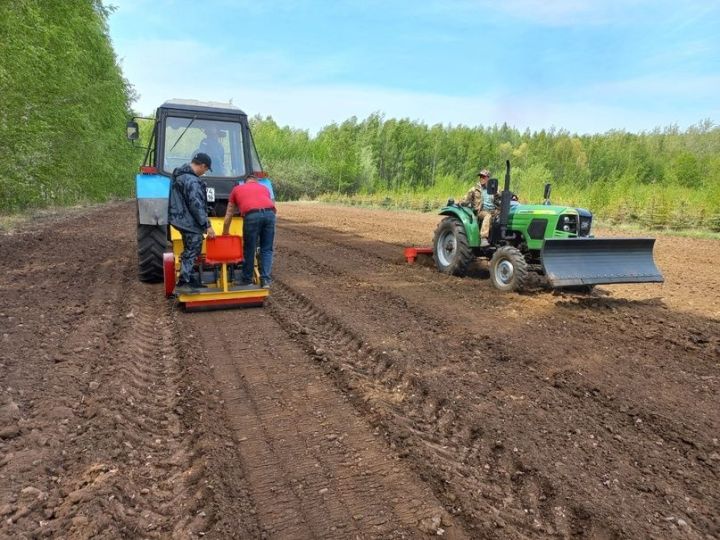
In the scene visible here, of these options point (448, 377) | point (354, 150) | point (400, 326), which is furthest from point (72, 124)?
point (354, 150)

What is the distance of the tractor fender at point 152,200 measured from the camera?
238 inches

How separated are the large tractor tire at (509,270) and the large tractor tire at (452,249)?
2.58ft

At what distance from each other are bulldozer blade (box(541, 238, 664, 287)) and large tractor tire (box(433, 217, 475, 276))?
1.84 meters

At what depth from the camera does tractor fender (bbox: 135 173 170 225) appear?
6043 millimetres

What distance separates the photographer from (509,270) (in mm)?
6871

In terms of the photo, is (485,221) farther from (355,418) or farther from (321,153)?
(321,153)

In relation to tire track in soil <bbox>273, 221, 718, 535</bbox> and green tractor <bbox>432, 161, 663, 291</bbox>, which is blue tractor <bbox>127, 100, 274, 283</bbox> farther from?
green tractor <bbox>432, 161, 663, 291</bbox>

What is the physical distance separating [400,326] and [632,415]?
7.90 feet

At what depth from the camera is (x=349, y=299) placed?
6.37 m

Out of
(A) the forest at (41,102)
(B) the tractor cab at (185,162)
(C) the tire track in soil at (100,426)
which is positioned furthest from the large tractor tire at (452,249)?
(A) the forest at (41,102)

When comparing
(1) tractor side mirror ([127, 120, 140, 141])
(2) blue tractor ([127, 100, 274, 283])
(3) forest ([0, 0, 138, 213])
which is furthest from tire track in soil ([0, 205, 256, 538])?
(3) forest ([0, 0, 138, 213])

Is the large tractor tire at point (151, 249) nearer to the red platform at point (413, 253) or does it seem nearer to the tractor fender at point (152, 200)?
the tractor fender at point (152, 200)

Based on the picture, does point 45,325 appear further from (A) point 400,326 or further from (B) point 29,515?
(A) point 400,326

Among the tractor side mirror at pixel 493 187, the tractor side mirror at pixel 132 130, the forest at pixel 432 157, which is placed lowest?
the tractor side mirror at pixel 493 187
